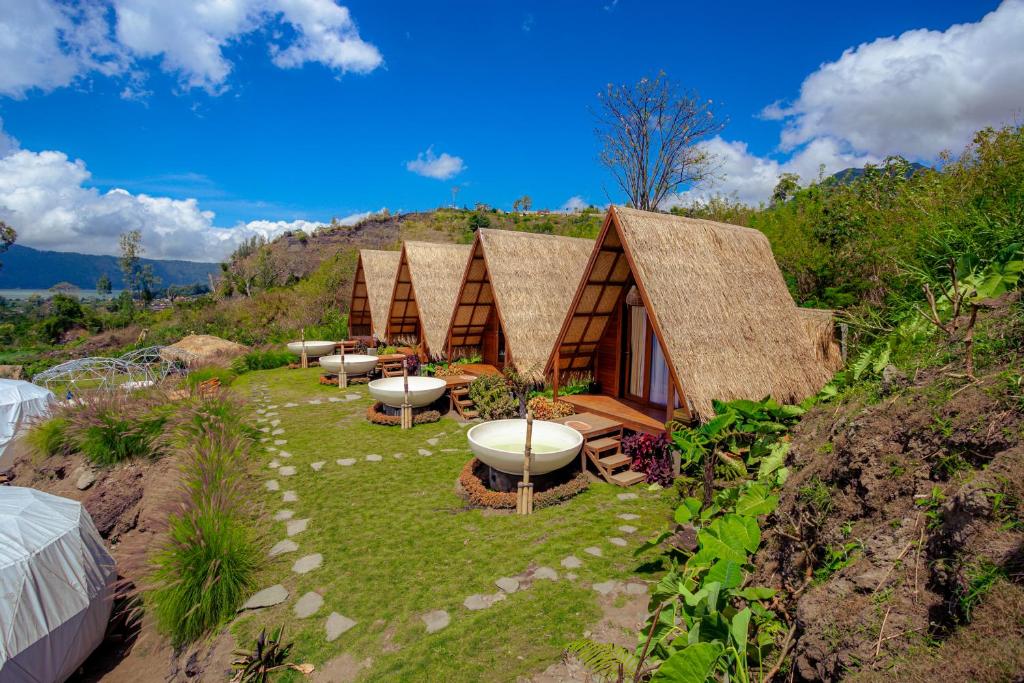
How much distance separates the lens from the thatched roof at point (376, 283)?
1771cm

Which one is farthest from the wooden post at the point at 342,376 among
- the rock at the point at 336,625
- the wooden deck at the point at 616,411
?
the rock at the point at 336,625

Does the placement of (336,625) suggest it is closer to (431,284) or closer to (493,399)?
(493,399)

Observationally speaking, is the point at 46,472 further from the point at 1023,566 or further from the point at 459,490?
the point at 1023,566

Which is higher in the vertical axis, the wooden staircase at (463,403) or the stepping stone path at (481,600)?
→ the wooden staircase at (463,403)

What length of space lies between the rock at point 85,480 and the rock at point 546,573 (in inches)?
348

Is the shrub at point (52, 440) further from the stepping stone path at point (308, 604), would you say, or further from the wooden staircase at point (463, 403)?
the stepping stone path at point (308, 604)

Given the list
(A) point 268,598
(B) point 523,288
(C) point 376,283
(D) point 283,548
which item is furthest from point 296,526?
(C) point 376,283

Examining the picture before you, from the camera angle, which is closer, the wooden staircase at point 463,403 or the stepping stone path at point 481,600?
the stepping stone path at point 481,600

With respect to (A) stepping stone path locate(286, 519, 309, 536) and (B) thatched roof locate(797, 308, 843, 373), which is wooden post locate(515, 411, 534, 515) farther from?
(B) thatched roof locate(797, 308, 843, 373)

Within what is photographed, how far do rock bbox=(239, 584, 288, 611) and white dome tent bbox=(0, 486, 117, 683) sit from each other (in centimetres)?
181

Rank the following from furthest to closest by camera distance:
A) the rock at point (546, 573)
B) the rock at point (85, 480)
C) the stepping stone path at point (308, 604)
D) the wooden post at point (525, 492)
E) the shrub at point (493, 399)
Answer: the shrub at point (493, 399)
the rock at point (85, 480)
the wooden post at point (525, 492)
the rock at point (546, 573)
the stepping stone path at point (308, 604)

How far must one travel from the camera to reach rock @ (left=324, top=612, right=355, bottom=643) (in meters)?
4.20

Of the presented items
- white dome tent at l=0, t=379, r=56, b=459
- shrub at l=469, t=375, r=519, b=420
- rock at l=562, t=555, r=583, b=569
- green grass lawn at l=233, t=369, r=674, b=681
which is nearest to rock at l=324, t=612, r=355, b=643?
green grass lawn at l=233, t=369, r=674, b=681

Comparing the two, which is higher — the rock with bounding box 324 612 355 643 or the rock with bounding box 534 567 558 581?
the rock with bounding box 534 567 558 581
